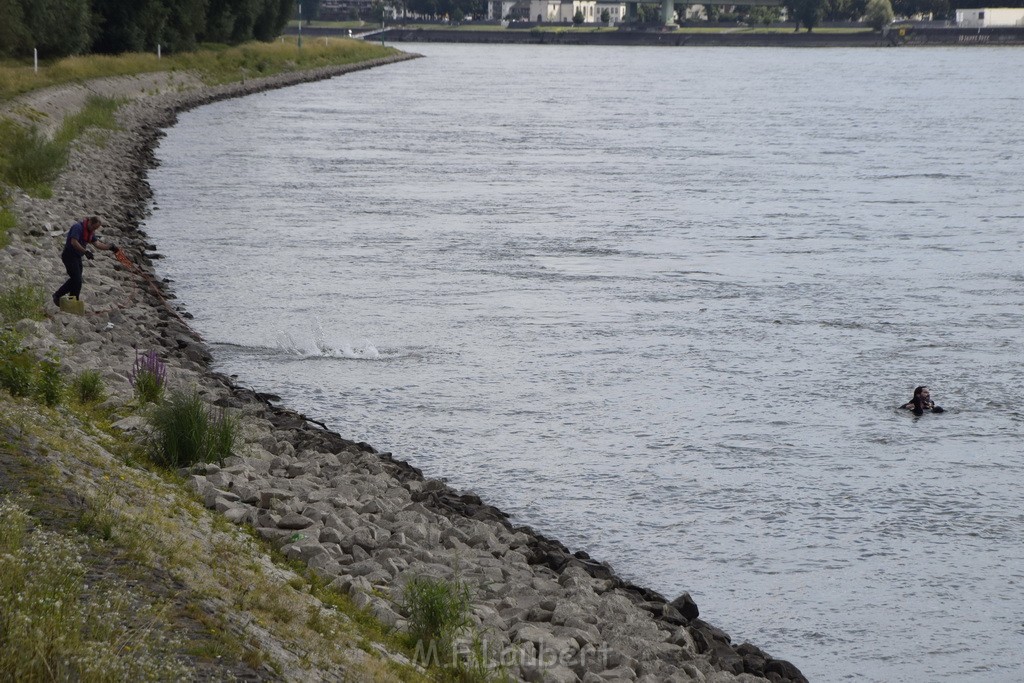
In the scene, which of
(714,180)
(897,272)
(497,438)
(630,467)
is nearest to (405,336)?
(497,438)

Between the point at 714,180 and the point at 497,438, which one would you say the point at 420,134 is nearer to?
the point at 714,180

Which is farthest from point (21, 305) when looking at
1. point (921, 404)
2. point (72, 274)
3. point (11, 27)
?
point (11, 27)

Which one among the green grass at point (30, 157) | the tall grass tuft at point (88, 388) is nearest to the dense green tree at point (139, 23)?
the green grass at point (30, 157)

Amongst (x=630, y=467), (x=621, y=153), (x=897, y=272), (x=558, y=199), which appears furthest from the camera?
(x=621, y=153)

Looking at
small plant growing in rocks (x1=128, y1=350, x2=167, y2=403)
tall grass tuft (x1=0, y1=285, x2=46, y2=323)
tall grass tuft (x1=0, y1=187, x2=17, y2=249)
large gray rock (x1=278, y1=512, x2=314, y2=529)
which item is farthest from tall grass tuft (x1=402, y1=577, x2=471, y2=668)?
tall grass tuft (x1=0, y1=187, x2=17, y2=249)

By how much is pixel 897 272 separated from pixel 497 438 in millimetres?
15042

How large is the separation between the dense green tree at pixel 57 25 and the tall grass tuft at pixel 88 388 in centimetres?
4614

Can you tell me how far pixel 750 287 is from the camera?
28.4 meters

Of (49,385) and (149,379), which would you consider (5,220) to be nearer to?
(149,379)

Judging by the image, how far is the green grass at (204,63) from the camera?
174 feet

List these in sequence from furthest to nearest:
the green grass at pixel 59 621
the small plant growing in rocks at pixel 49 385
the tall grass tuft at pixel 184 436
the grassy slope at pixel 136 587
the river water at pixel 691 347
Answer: the river water at pixel 691 347, the tall grass tuft at pixel 184 436, the small plant growing in rocks at pixel 49 385, the grassy slope at pixel 136 587, the green grass at pixel 59 621

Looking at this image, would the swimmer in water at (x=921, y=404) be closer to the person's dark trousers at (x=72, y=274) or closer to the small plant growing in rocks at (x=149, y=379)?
the small plant growing in rocks at (x=149, y=379)

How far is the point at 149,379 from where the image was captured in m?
16.3

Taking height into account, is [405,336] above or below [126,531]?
below
